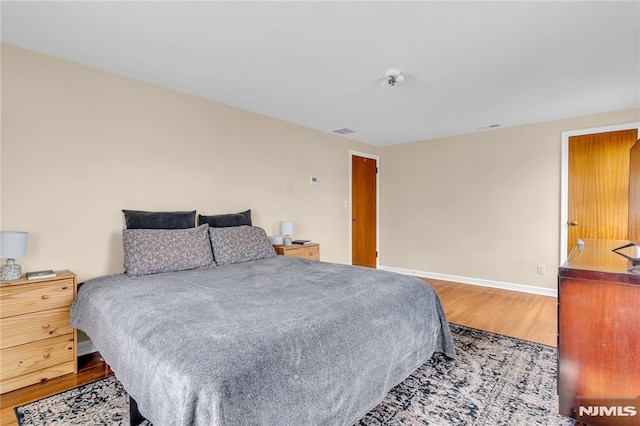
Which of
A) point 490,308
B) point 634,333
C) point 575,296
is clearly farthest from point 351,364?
point 490,308

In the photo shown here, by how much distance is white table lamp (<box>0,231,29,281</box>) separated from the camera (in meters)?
2.04

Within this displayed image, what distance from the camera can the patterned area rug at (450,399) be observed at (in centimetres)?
172

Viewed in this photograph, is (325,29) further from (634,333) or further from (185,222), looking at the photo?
(634,333)

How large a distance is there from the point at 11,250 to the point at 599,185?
569 centimetres

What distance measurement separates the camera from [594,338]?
1492mm

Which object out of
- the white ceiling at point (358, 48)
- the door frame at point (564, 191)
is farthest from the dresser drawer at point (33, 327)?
the door frame at point (564, 191)

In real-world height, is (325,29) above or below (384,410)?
above

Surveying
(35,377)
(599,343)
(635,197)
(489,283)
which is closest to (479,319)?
→ (489,283)

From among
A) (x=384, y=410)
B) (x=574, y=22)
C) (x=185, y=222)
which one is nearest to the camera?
(x=384, y=410)

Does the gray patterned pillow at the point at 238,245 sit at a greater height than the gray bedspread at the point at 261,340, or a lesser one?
greater

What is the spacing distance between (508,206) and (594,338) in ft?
11.0

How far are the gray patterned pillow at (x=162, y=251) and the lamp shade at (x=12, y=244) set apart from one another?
0.59 metres

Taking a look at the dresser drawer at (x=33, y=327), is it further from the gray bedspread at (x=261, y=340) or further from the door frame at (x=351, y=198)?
the door frame at (x=351, y=198)

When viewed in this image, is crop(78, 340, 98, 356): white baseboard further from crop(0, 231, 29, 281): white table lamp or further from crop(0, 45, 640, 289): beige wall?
crop(0, 231, 29, 281): white table lamp
